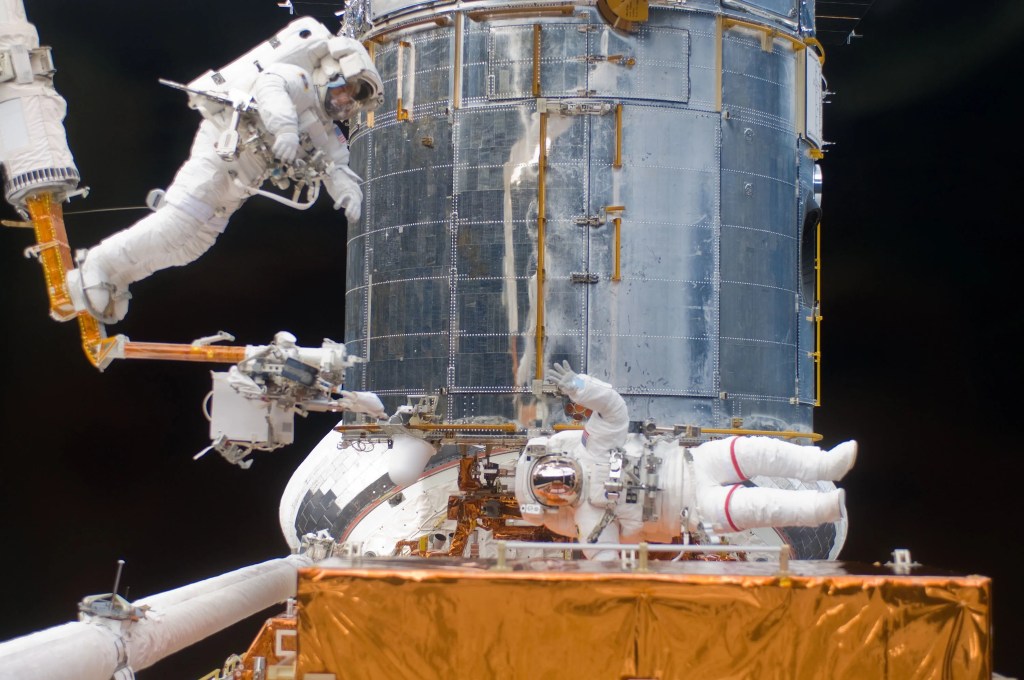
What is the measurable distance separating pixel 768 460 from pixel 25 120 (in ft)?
12.1

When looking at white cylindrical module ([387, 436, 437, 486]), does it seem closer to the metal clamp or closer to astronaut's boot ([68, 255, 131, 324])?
the metal clamp

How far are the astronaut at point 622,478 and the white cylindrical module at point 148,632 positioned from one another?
4.58ft

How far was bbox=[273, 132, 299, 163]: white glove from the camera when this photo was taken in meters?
5.45

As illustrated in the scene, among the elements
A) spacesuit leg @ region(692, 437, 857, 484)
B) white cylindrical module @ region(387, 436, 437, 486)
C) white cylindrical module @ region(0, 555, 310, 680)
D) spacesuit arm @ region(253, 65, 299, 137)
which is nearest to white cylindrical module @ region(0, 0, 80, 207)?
spacesuit arm @ region(253, 65, 299, 137)

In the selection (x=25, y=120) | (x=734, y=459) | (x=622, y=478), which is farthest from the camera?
(x=622, y=478)

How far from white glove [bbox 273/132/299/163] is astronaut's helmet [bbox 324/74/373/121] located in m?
0.44

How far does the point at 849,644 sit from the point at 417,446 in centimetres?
353

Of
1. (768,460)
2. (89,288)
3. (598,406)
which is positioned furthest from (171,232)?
(768,460)

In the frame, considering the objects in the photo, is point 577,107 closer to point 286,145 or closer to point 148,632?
point 286,145

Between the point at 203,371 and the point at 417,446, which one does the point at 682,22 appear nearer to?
the point at 417,446

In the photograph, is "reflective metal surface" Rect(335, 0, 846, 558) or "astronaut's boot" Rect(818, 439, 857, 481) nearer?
"astronaut's boot" Rect(818, 439, 857, 481)

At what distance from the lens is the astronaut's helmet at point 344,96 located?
584 centimetres

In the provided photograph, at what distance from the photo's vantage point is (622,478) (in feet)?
20.0

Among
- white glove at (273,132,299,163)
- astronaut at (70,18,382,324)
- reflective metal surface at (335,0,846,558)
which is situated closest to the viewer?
white glove at (273,132,299,163)
